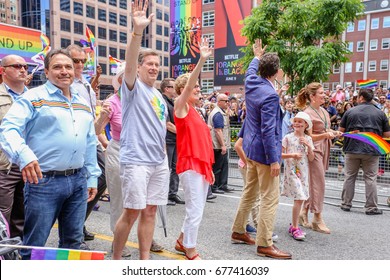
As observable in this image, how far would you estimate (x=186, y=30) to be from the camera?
39594mm

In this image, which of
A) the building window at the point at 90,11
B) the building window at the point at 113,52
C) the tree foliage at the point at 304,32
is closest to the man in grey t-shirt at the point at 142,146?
the tree foliage at the point at 304,32

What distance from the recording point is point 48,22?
202ft

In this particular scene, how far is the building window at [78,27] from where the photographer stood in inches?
2532

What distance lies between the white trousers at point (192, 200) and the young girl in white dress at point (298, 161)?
1.60 m

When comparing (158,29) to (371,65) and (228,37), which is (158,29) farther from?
(228,37)

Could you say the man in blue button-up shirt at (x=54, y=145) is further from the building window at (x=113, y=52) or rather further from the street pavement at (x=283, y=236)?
the building window at (x=113, y=52)

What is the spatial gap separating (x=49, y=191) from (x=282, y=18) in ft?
41.5

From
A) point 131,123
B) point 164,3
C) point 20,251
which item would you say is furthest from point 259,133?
point 164,3

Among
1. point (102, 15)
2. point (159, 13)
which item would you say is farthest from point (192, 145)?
point (159, 13)

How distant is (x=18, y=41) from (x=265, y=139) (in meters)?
11.3

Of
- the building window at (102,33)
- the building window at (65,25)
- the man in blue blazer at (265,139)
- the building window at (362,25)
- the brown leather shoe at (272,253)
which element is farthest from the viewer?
the building window at (102,33)

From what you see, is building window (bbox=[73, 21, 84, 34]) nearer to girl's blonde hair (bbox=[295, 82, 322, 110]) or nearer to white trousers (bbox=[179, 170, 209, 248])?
girl's blonde hair (bbox=[295, 82, 322, 110])

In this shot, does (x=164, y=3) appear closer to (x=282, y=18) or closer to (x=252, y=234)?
(x=282, y=18)

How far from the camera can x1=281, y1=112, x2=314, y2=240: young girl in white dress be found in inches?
195
